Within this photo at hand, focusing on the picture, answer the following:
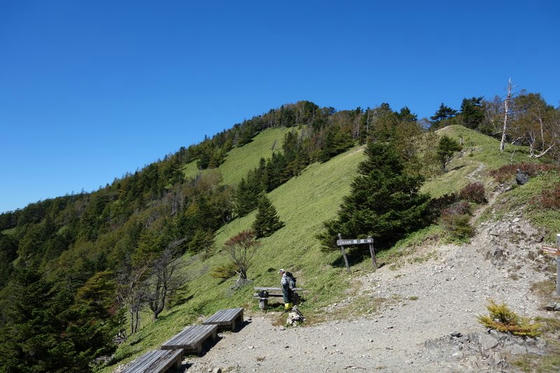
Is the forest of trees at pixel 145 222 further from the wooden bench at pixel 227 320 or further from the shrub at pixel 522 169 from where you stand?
the wooden bench at pixel 227 320

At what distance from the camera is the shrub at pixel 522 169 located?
1868 cm

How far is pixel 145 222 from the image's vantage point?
4139 inches

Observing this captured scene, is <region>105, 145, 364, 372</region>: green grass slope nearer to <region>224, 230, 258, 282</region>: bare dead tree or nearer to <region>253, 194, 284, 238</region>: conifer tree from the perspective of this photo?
<region>224, 230, 258, 282</region>: bare dead tree

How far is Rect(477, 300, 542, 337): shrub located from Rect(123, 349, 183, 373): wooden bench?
7982 mm

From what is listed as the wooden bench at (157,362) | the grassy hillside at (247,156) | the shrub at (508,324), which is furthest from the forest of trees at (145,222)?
the shrub at (508,324)

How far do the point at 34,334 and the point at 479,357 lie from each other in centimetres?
1977

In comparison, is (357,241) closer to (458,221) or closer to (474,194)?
(458,221)

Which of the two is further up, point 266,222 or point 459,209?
point 266,222

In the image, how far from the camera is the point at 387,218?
712 inches

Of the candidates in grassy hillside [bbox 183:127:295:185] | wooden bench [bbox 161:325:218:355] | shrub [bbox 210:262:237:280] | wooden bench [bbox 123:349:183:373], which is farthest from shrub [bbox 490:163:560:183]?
grassy hillside [bbox 183:127:295:185]

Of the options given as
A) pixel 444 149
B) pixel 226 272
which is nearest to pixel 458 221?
pixel 444 149

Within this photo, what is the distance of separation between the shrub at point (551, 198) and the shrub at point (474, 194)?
3.72m

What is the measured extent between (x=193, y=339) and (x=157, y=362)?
1424 millimetres

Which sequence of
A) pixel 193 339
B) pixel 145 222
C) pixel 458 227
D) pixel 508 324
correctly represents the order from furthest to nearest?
pixel 145 222 → pixel 458 227 → pixel 193 339 → pixel 508 324
